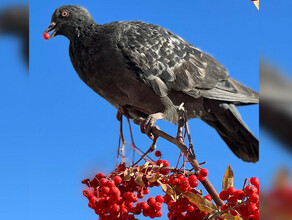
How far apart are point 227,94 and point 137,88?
0.71m

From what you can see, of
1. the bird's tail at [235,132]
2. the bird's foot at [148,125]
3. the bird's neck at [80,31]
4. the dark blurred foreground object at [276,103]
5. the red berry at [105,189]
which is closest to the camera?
the dark blurred foreground object at [276,103]

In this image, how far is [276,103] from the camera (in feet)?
1.33

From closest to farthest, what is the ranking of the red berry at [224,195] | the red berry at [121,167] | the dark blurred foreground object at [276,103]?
the dark blurred foreground object at [276,103] < the red berry at [224,195] < the red berry at [121,167]

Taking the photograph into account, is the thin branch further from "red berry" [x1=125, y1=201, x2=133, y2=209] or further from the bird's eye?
the bird's eye

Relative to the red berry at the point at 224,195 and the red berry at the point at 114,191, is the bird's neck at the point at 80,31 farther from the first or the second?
the red berry at the point at 224,195

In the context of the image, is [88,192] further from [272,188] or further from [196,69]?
[196,69]

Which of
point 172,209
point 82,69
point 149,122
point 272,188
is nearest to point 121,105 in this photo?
point 82,69

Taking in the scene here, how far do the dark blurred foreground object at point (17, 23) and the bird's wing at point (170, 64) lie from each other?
1023 millimetres

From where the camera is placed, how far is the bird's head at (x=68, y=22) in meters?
2.09

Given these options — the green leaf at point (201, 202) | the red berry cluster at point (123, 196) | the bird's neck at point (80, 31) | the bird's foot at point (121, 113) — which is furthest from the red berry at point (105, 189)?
the bird's neck at point (80, 31)

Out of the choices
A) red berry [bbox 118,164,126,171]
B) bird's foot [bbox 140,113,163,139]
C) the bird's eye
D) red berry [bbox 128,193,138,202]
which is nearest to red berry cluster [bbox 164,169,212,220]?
red berry [bbox 128,193,138,202]

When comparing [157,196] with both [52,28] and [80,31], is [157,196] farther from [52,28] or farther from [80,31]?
[52,28]

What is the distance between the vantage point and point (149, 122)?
1564 mm

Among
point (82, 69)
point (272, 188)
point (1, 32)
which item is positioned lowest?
point (272, 188)
